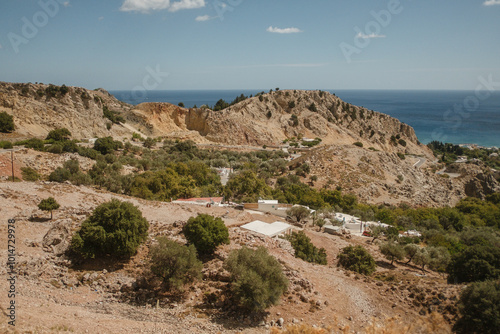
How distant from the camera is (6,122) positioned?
118ft

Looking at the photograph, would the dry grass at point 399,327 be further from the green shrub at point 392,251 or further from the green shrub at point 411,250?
the green shrub at point 411,250

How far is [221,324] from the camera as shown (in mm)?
10516

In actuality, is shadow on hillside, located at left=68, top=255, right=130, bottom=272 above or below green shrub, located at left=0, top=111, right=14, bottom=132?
below

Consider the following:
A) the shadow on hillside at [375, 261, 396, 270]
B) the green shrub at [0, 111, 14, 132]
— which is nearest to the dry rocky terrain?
the shadow on hillside at [375, 261, 396, 270]

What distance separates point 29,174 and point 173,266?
17.8 meters

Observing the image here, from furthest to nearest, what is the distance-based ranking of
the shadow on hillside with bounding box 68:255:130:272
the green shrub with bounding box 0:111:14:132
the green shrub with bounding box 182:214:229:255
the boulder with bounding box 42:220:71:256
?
the green shrub with bounding box 0:111:14:132 → the green shrub with bounding box 182:214:229:255 → the boulder with bounding box 42:220:71:256 → the shadow on hillside with bounding box 68:255:130:272

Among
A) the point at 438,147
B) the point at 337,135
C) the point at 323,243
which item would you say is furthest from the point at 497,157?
the point at 323,243

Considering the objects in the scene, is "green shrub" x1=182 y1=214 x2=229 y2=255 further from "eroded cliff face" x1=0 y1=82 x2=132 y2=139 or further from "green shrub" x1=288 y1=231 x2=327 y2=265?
"eroded cliff face" x1=0 y1=82 x2=132 y2=139

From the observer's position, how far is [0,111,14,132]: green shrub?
35.7 meters

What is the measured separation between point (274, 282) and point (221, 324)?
2262 millimetres

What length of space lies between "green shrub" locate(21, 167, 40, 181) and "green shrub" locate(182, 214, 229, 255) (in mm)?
14980

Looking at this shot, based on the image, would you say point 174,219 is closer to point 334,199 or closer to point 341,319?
point 341,319

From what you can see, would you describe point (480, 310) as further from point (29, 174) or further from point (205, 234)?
point (29, 174)

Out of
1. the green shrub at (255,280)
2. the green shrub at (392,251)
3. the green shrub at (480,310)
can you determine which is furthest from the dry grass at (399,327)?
the green shrub at (392,251)
